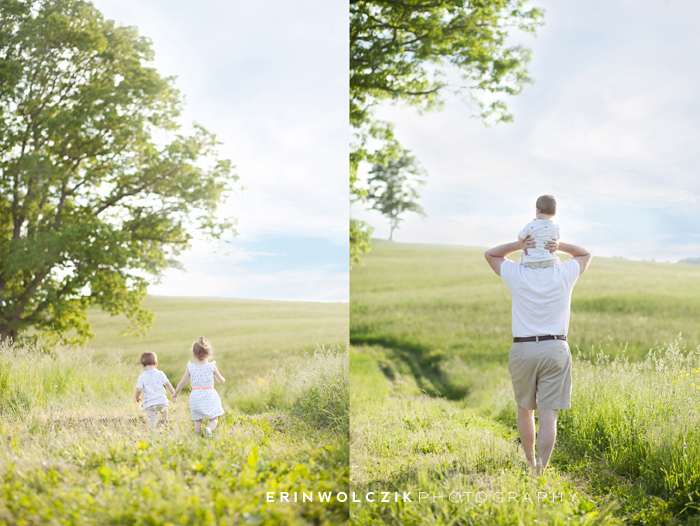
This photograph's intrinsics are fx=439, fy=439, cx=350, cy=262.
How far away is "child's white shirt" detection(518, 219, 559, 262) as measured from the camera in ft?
13.6

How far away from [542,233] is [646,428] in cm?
250

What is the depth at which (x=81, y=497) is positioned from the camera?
3139 millimetres

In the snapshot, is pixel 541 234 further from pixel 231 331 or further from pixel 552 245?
pixel 231 331

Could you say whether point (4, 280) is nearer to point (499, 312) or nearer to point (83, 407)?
point (83, 407)

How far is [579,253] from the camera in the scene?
434 cm

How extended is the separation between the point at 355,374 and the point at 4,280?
22.6 ft

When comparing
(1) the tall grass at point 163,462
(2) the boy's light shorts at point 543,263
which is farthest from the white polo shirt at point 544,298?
(1) the tall grass at point 163,462

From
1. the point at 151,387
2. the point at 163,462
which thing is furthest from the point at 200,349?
the point at 163,462

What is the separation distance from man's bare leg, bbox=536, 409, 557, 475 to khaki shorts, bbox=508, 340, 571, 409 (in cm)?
9

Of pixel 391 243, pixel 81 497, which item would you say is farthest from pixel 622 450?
pixel 391 243

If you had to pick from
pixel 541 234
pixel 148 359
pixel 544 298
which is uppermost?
pixel 541 234

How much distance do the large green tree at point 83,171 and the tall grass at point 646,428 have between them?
7717mm

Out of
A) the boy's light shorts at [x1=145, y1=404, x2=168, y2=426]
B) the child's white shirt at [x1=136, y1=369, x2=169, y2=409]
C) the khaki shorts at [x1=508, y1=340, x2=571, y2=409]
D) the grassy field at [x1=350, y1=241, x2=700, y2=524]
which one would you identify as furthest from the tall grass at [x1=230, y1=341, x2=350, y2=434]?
the khaki shorts at [x1=508, y1=340, x2=571, y2=409]

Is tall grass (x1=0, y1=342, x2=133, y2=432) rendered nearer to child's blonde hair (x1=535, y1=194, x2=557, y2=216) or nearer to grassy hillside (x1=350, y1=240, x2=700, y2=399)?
child's blonde hair (x1=535, y1=194, x2=557, y2=216)
